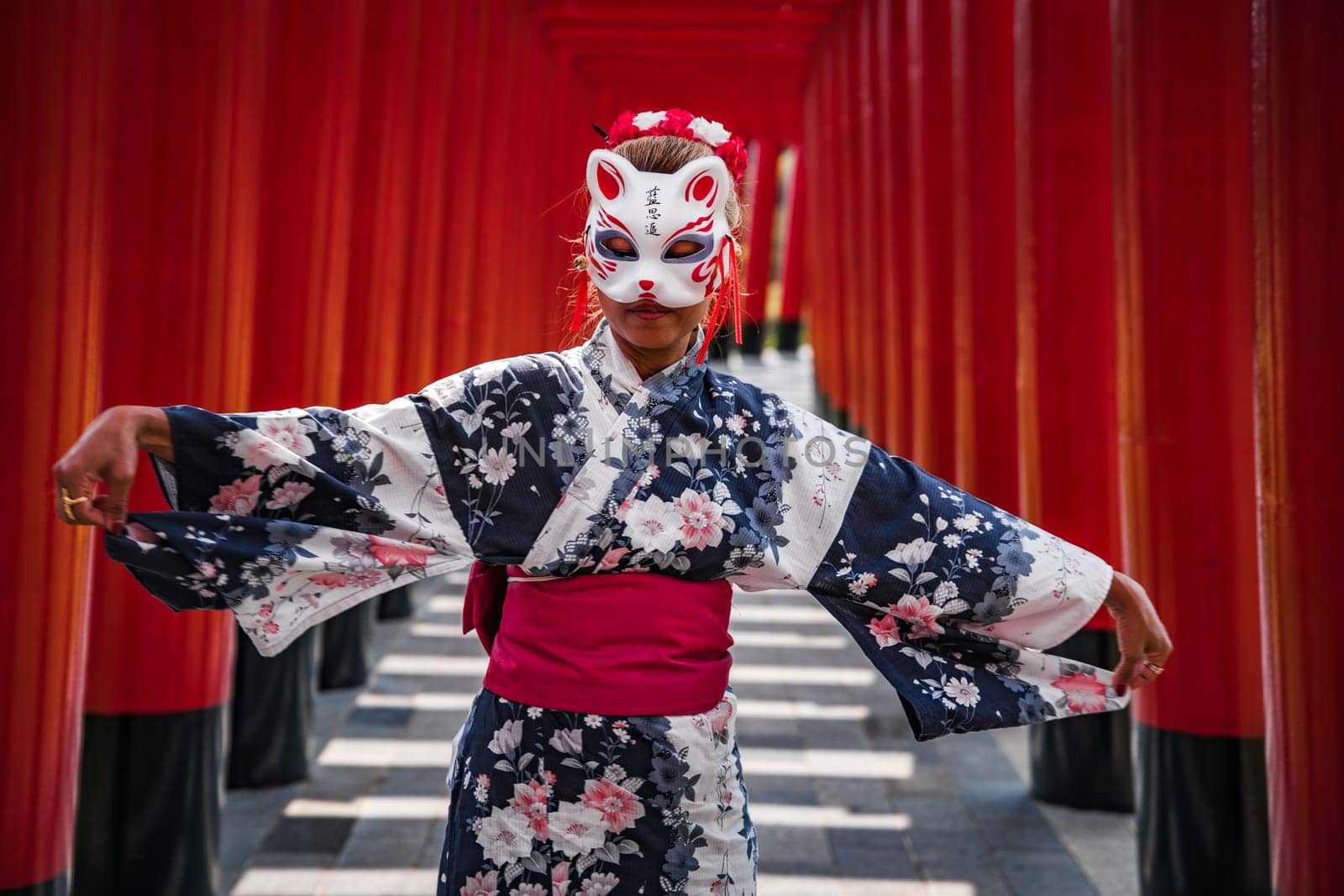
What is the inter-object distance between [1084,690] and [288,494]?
1.57 metres

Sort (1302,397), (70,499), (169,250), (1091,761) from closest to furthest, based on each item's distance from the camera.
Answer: (70,499) → (1302,397) → (169,250) → (1091,761)

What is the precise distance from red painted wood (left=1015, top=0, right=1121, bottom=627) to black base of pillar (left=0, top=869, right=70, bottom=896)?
3673mm

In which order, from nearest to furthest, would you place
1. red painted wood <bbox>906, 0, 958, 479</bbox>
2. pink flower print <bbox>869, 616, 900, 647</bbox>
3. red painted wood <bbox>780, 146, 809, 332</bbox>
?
1. pink flower print <bbox>869, 616, 900, 647</bbox>
2. red painted wood <bbox>906, 0, 958, 479</bbox>
3. red painted wood <bbox>780, 146, 809, 332</bbox>

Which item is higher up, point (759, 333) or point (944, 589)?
point (759, 333)

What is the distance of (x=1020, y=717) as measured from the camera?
107 inches

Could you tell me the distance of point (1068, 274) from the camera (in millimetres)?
5523

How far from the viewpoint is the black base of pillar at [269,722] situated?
18.6 ft

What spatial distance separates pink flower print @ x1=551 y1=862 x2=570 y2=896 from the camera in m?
2.44

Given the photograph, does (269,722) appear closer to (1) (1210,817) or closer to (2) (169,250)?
(2) (169,250)

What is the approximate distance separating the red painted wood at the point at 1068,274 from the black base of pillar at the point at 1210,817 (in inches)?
43.9

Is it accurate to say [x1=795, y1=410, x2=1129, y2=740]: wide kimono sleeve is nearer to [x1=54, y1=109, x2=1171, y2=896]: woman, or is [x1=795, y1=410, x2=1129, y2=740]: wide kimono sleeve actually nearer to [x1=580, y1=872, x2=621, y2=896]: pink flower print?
[x1=54, y1=109, x2=1171, y2=896]: woman

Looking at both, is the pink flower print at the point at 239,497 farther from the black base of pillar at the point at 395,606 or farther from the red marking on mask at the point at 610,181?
the black base of pillar at the point at 395,606

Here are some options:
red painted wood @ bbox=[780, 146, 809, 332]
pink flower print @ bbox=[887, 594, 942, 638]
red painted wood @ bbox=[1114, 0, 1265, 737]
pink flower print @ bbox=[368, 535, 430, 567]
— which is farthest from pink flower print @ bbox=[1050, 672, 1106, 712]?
red painted wood @ bbox=[780, 146, 809, 332]

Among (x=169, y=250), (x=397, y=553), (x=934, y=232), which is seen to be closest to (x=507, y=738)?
(x=397, y=553)
